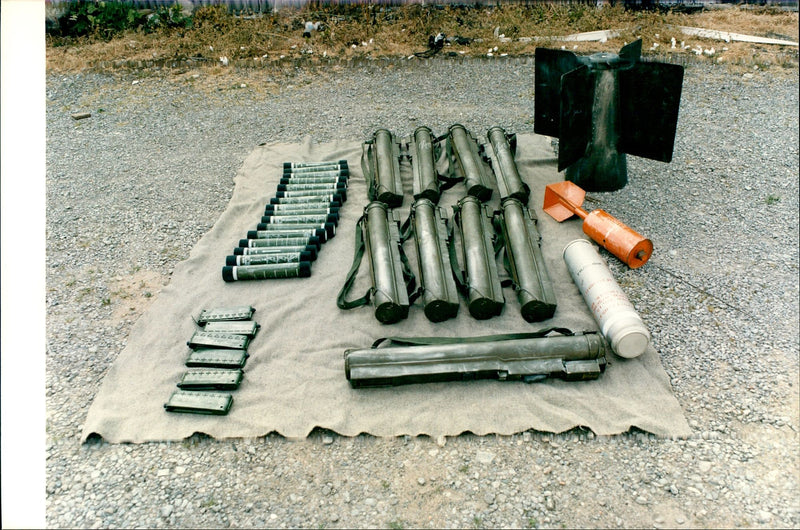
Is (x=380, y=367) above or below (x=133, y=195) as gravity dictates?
below

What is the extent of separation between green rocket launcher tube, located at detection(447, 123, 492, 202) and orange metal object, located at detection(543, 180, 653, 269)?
69 centimetres

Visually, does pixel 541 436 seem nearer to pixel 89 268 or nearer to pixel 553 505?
pixel 553 505

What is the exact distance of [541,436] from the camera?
4.09 m

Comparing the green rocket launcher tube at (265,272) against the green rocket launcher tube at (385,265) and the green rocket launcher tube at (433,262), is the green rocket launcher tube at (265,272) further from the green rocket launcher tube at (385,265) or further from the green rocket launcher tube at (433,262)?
the green rocket launcher tube at (433,262)

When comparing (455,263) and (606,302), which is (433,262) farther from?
(606,302)

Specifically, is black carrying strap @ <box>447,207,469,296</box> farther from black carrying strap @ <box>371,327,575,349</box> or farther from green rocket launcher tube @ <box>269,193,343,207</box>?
green rocket launcher tube @ <box>269,193,343,207</box>

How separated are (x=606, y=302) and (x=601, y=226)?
1245mm

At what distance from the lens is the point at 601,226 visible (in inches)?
226

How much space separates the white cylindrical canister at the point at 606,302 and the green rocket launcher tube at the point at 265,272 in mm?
2483

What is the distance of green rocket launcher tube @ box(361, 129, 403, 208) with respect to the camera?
6.50m

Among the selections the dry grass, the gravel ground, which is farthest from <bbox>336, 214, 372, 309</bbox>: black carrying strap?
the dry grass

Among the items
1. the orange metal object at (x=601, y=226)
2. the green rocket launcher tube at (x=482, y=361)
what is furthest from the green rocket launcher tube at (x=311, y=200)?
the green rocket launcher tube at (x=482, y=361)

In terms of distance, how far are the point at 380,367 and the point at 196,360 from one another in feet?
A: 4.97

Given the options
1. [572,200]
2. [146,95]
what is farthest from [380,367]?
[146,95]
